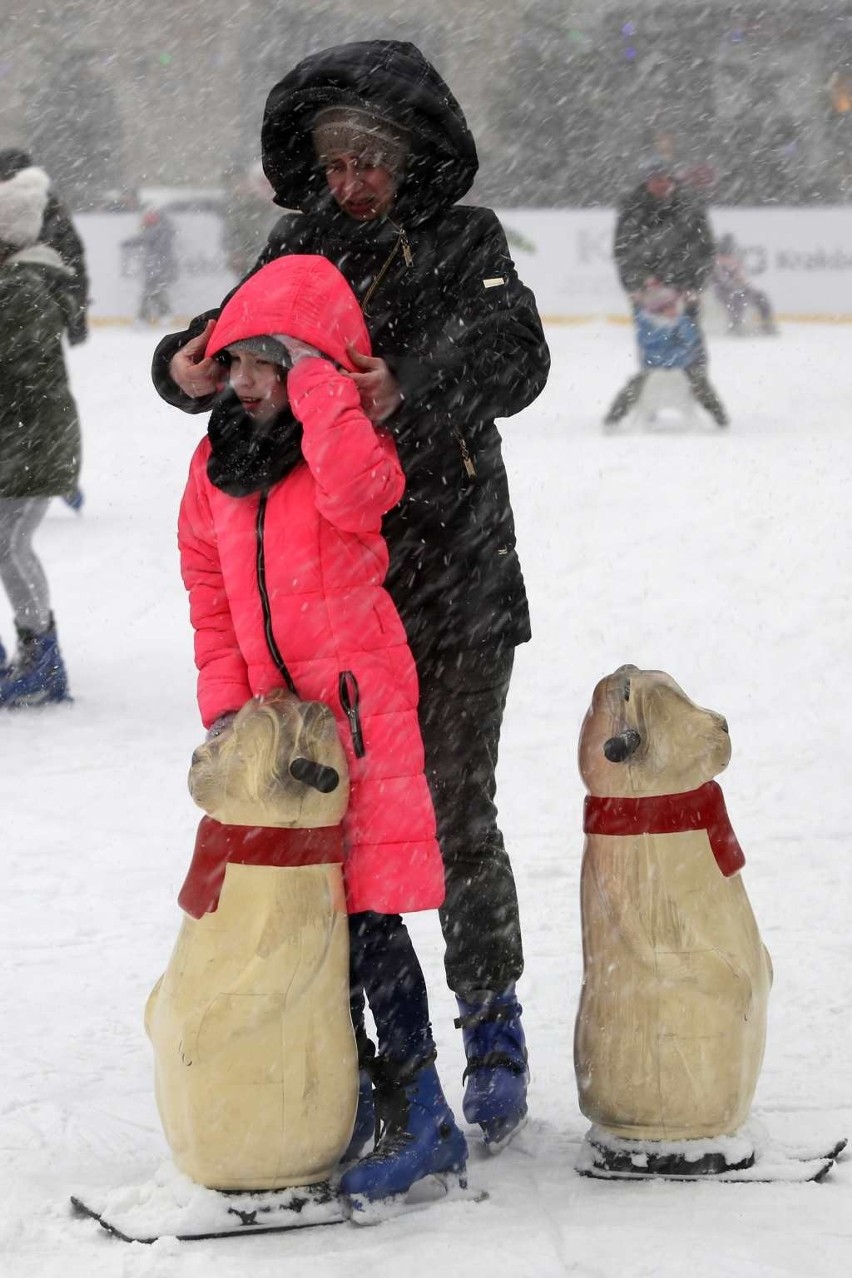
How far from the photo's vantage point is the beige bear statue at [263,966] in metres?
2.26

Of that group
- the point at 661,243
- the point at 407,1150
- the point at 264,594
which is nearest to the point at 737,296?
the point at 661,243

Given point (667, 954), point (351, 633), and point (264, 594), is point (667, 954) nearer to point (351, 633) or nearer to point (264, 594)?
point (351, 633)

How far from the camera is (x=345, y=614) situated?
91.2 inches

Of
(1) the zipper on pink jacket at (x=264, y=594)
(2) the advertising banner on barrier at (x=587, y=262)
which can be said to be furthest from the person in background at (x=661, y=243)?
(1) the zipper on pink jacket at (x=264, y=594)

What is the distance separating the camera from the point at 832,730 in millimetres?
5477

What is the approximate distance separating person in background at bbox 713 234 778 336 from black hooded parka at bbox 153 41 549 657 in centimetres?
1344

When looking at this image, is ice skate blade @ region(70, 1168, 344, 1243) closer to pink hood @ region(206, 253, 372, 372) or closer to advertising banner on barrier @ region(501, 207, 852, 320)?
pink hood @ region(206, 253, 372, 372)

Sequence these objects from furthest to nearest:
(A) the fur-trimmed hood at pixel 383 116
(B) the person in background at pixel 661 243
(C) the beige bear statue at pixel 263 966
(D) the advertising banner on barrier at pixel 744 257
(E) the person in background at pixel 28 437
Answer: (D) the advertising banner on barrier at pixel 744 257
(B) the person in background at pixel 661 243
(E) the person in background at pixel 28 437
(A) the fur-trimmed hood at pixel 383 116
(C) the beige bear statue at pixel 263 966

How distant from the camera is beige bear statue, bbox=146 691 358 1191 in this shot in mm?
2262

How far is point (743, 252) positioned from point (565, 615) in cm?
1081

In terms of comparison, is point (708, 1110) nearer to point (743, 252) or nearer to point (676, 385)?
point (676, 385)

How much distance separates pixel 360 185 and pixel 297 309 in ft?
0.77

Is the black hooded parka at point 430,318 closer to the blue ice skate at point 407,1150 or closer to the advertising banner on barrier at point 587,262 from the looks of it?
the blue ice skate at point 407,1150

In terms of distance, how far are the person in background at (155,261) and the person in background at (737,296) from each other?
510 cm
